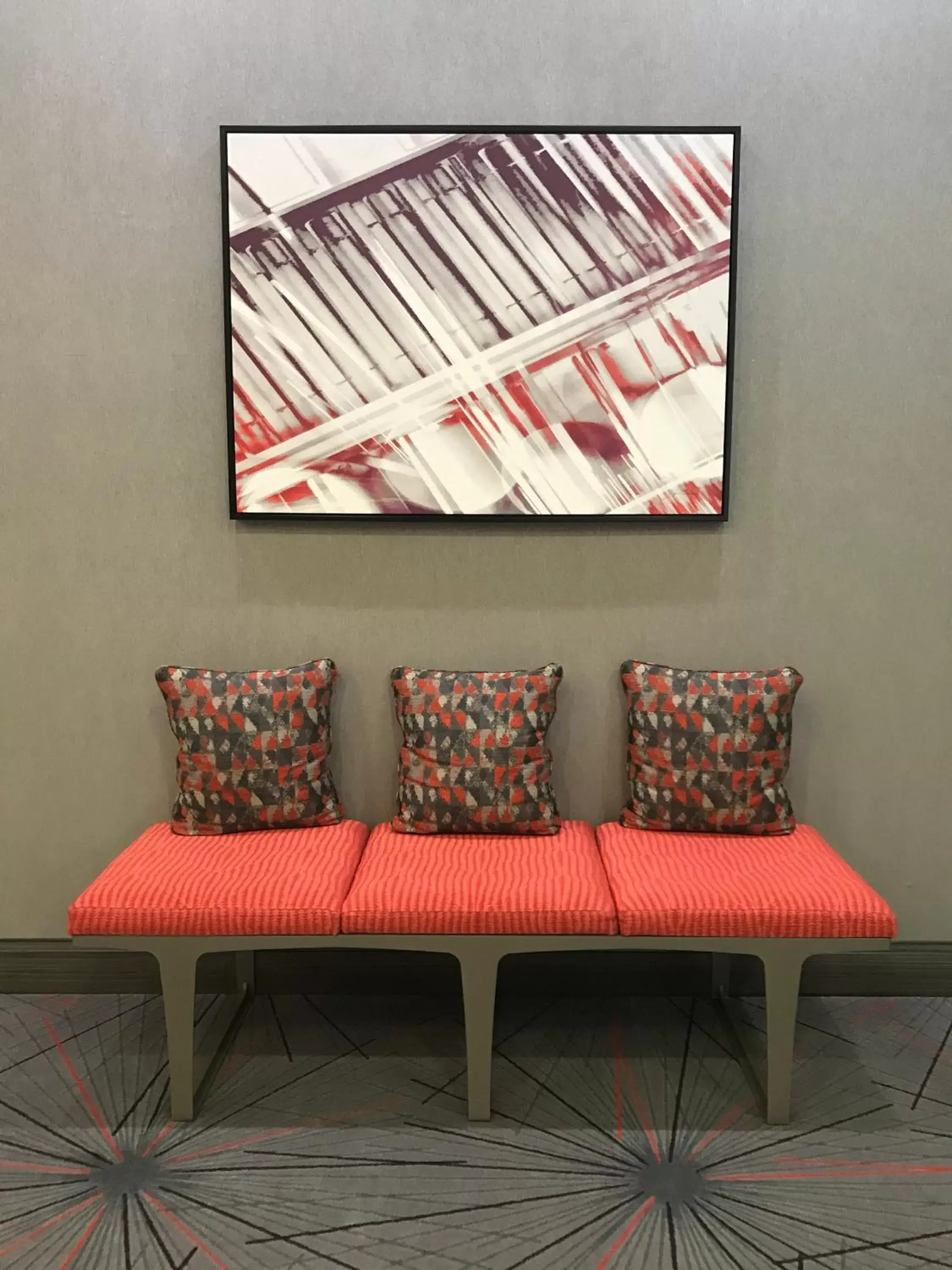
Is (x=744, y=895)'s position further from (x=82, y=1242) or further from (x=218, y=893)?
(x=82, y=1242)

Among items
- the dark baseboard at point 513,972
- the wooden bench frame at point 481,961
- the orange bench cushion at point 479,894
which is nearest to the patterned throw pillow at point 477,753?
the orange bench cushion at point 479,894

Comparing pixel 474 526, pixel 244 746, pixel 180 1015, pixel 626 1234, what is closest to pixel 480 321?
pixel 474 526

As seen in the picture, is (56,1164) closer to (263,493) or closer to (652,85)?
(263,493)

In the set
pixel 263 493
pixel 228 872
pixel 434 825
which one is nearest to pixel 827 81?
pixel 263 493

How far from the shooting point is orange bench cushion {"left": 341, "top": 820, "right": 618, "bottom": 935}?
1962mm

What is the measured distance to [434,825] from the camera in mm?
2293

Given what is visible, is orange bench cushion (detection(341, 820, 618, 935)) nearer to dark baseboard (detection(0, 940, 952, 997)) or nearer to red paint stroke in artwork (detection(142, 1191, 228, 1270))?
dark baseboard (detection(0, 940, 952, 997))

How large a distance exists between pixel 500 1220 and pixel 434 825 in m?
0.85

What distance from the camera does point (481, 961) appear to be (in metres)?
1.98

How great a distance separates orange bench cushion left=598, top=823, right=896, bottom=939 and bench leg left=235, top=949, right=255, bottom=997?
1033mm

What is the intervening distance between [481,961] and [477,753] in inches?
19.4

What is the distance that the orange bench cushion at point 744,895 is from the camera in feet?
6.39

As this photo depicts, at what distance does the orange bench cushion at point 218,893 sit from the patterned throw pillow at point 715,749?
2.54 ft

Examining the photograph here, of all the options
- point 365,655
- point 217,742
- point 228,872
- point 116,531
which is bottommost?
point 228,872
